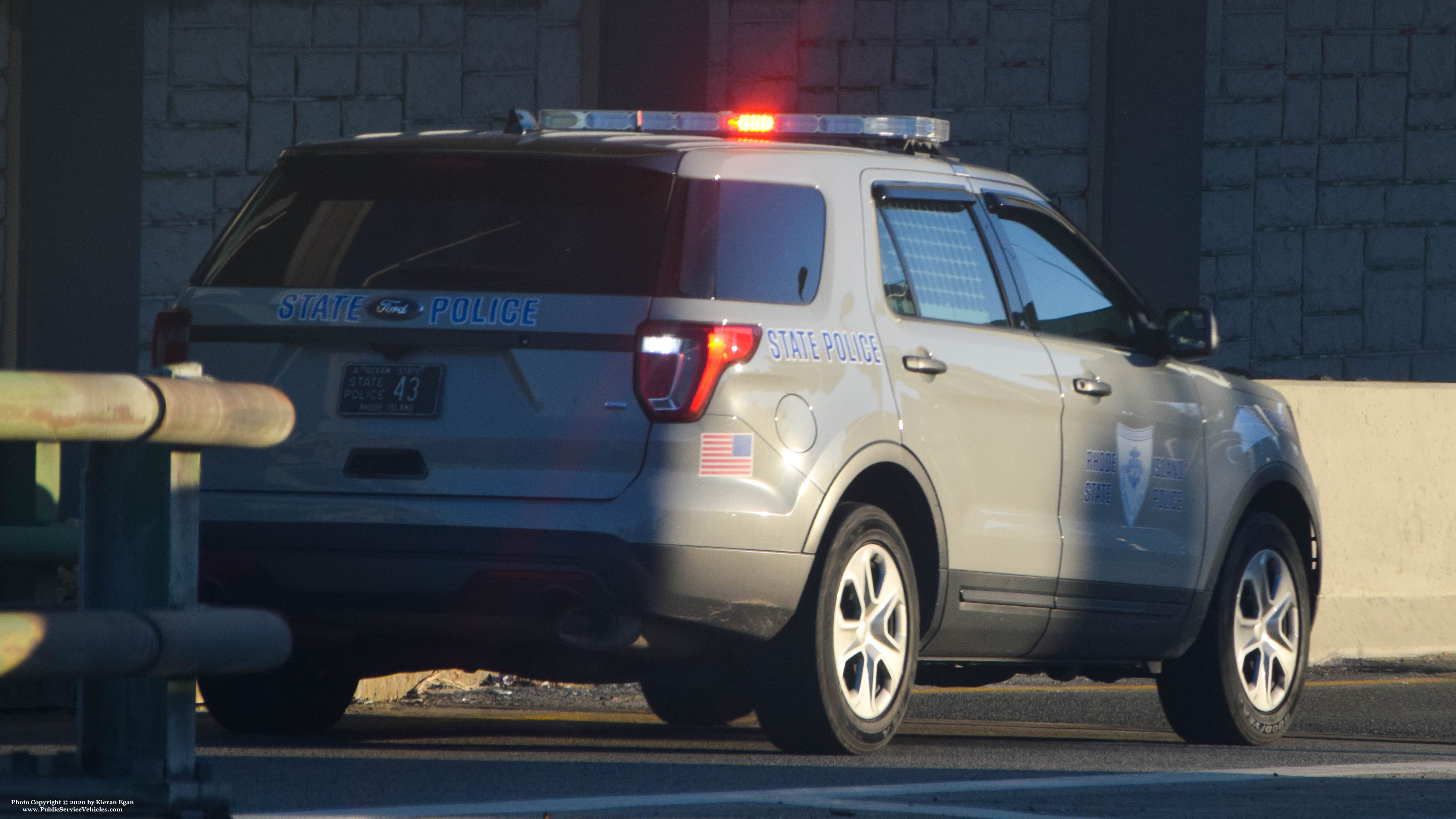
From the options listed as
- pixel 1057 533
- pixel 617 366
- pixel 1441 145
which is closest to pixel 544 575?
pixel 617 366

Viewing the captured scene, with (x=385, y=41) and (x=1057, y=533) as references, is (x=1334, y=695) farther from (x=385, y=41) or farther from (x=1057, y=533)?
(x=385, y=41)

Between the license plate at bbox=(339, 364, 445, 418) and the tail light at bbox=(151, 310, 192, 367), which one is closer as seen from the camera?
the license plate at bbox=(339, 364, 445, 418)

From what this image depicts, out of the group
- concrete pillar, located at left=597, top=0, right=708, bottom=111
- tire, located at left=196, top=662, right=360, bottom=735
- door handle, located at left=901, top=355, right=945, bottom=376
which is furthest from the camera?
concrete pillar, located at left=597, top=0, right=708, bottom=111

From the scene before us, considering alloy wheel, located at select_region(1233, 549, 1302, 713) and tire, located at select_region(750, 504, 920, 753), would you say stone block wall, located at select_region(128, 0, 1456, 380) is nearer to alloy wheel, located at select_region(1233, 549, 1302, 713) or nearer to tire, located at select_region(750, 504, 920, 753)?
alloy wheel, located at select_region(1233, 549, 1302, 713)

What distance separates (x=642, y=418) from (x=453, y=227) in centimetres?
82

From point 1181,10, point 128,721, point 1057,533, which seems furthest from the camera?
point 1181,10

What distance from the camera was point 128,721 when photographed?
14.5ft

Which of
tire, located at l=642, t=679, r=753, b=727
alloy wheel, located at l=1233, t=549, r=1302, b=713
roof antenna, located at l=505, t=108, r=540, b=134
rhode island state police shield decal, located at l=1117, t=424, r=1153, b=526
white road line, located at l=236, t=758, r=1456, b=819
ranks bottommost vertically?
tire, located at l=642, t=679, r=753, b=727

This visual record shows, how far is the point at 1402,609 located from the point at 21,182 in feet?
24.4

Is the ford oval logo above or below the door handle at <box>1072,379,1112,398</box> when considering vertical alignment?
above

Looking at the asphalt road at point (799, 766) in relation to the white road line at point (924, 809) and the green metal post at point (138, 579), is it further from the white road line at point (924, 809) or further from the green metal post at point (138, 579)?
the green metal post at point (138, 579)

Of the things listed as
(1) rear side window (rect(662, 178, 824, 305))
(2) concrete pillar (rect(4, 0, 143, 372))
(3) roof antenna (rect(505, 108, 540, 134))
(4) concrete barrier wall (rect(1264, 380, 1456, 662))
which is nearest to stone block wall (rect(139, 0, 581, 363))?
(2) concrete pillar (rect(4, 0, 143, 372))

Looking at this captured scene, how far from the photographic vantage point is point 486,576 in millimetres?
6941

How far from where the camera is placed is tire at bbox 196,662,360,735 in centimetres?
815
